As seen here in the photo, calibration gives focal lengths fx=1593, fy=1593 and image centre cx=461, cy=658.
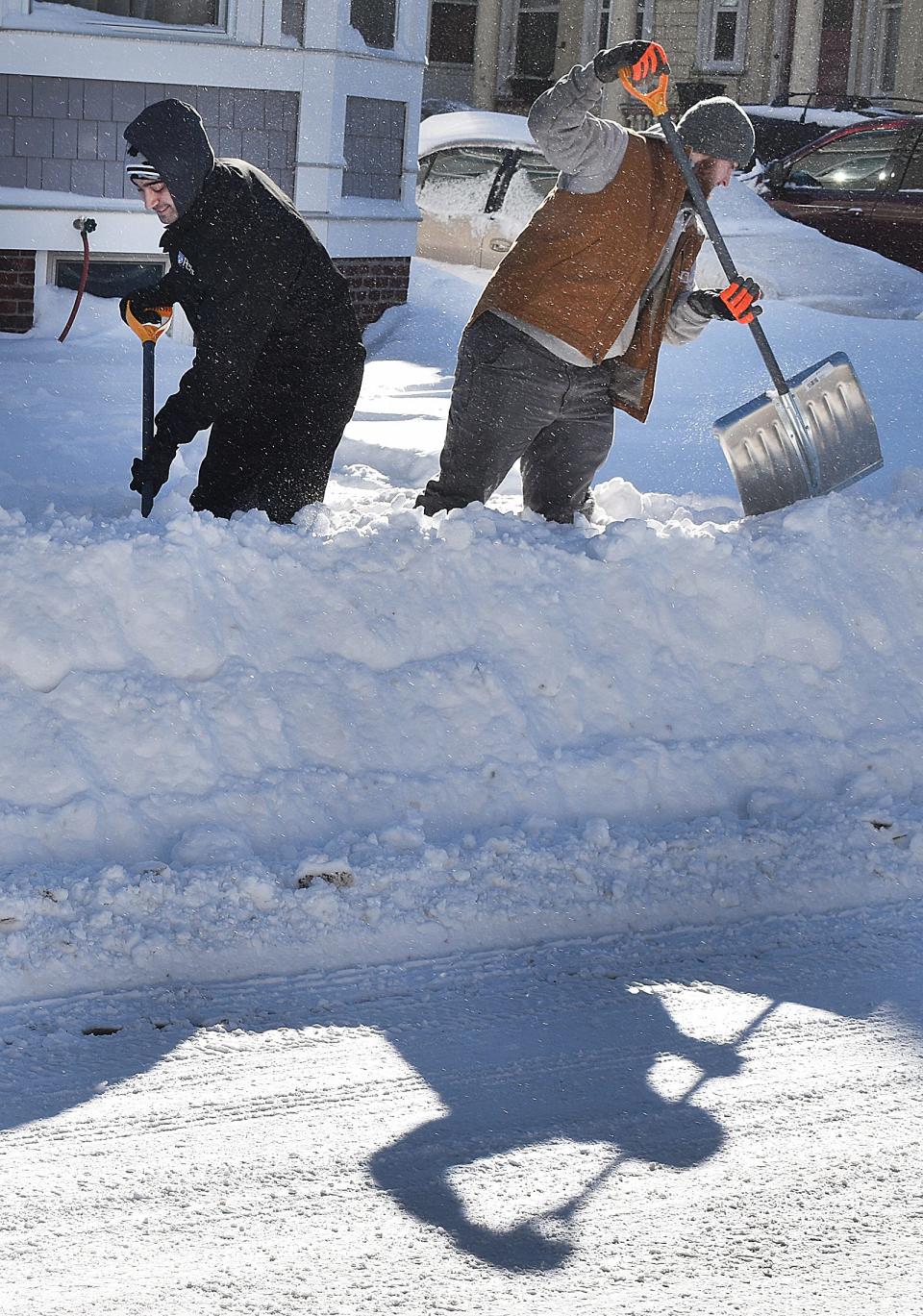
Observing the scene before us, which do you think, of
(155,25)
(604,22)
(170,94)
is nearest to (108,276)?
(170,94)

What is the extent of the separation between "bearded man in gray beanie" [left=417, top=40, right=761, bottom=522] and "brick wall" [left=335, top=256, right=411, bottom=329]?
5.45 meters

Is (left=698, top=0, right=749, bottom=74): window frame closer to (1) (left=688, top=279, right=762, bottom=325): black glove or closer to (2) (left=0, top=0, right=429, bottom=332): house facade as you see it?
(2) (left=0, top=0, right=429, bottom=332): house facade

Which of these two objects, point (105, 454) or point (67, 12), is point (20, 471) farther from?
point (67, 12)

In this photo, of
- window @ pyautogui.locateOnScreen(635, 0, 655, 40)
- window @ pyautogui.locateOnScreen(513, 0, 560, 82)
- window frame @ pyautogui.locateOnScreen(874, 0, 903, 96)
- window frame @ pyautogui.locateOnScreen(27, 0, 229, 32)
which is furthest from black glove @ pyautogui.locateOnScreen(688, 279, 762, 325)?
window @ pyautogui.locateOnScreen(513, 0, 560, 82)

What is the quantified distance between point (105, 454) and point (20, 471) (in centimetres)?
49

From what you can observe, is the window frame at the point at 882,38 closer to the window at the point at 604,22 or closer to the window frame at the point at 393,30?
the window at the point at 604,22

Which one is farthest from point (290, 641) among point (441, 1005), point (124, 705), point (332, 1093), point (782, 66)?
point (782, 66)

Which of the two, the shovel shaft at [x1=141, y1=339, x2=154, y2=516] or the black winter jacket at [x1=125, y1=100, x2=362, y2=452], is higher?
the black winter jacket at [x1=125, y1=100, x2=362, y2=452]

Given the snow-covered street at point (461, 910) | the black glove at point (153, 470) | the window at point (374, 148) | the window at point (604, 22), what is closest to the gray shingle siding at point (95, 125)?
the window at point (374, 148)

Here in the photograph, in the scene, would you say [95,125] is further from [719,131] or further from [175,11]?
[719,131]

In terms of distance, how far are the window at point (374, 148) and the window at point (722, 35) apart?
14.7 meters

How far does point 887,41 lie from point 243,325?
20880 millimetres

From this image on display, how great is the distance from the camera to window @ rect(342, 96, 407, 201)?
10.3 meters

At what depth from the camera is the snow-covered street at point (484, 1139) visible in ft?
8.05
